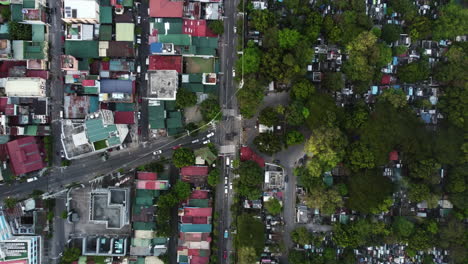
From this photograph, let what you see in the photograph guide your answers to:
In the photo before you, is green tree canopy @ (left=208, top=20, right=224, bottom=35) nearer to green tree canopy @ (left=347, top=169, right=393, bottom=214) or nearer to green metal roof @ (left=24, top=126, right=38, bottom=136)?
green tree canopy @ (left=347, top=169, right=393, bottom=214)

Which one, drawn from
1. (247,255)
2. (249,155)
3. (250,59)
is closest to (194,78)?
(250,59)

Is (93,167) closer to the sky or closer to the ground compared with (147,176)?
closer to the sky

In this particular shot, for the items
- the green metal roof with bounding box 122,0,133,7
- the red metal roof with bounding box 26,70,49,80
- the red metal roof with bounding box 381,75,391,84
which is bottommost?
the red metal roof with bounding box 26,70,49,80

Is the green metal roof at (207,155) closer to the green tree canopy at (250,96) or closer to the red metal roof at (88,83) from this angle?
the green tree canopy at (250,96)

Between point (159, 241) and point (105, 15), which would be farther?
point (159, 241)

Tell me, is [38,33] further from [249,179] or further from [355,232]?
[355,232]

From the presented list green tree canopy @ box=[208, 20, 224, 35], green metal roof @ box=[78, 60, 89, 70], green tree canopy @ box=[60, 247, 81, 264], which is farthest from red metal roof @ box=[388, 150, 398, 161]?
green tree canopy @ box=[60, 247, 81, 264]

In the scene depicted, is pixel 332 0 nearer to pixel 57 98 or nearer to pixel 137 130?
pixel 137 130
